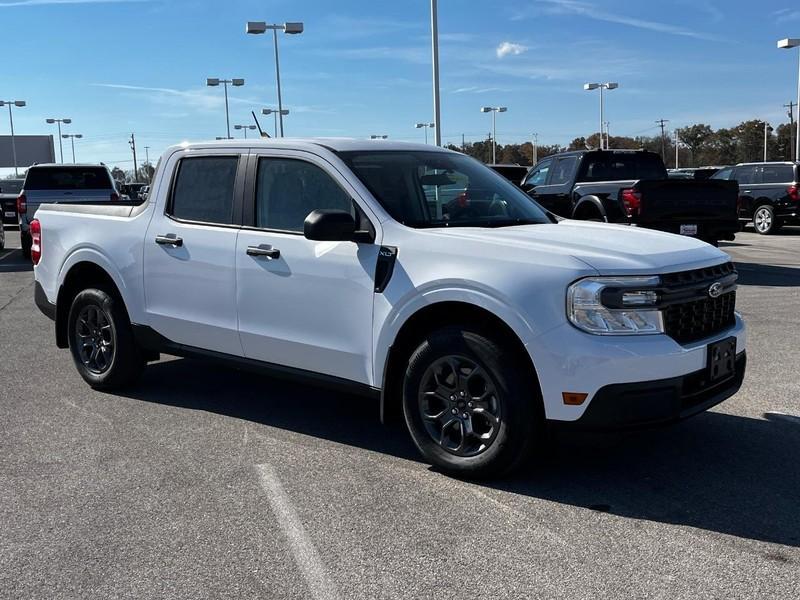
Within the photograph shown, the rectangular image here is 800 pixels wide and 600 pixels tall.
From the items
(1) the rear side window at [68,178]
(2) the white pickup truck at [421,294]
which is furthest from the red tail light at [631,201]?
(1) the rear side window at [68,178]

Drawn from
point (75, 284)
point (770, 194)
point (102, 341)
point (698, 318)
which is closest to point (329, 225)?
point (698, 318)

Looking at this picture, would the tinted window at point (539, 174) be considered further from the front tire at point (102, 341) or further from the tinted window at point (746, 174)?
the front tire at point (102, 341)

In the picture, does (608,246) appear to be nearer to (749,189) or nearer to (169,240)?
(169,240)

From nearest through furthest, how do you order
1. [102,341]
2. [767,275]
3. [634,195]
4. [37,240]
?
[102,341] → [37,240] → [634,195] → [767,275]

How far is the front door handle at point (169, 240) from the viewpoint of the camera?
5.58m

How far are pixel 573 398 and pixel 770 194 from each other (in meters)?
19.7

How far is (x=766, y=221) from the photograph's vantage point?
21.6m

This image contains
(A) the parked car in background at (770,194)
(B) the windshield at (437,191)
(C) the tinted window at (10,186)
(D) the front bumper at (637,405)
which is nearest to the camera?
(D) the front bumper at (637,405)

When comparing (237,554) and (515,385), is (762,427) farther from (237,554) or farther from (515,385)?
(237,554)

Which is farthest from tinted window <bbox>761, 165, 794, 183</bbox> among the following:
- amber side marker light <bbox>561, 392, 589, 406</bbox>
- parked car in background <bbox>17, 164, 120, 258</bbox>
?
amber side marker light <bbox>561, 392, 589, 406</bbox>

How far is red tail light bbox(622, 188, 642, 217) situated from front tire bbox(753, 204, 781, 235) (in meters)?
11.2

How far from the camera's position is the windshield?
4.86m

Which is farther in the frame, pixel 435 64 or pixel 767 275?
pixel 435 64

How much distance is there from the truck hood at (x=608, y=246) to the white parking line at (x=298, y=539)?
1.61 m
